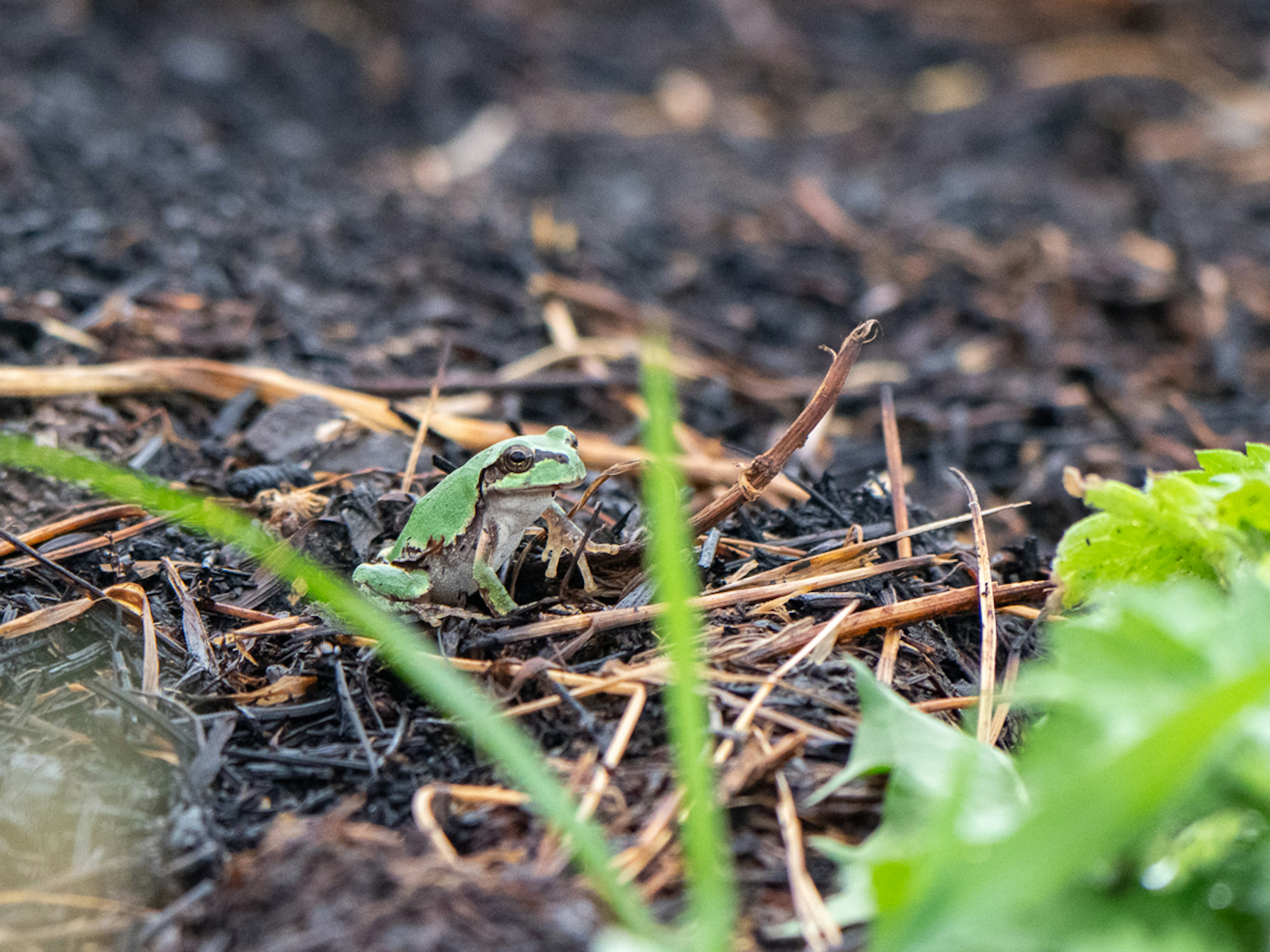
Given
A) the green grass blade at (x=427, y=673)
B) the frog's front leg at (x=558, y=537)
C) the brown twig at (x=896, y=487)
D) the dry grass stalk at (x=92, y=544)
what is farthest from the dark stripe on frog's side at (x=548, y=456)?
the dry grass stalk at (x=92, y=544)

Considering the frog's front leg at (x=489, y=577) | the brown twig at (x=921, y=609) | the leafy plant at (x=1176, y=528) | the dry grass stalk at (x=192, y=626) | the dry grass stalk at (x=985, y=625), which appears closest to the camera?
the leafy plant at (x=1176, y=528)

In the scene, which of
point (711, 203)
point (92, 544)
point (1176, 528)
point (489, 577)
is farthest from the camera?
point (711, 203)

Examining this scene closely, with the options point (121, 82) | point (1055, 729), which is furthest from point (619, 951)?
point (121, 82)

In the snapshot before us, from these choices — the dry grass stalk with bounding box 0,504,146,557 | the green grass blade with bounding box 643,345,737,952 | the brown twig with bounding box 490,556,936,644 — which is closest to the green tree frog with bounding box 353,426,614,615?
the brown twig with bounding box 490,556,936,644

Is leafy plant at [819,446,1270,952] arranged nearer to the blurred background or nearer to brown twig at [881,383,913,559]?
brown twig at [881,383,913,559]

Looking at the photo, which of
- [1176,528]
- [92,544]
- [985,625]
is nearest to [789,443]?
[985,625]

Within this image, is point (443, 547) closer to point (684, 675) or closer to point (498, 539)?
point (498, 539)

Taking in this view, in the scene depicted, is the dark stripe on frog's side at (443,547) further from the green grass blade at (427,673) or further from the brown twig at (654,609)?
the brown twig at (654,609)

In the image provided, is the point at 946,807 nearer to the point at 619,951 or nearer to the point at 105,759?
the point at 619,951
